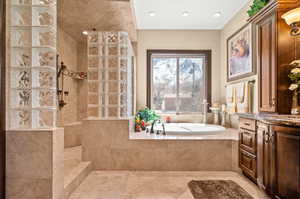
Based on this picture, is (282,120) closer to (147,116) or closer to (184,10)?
(147,116)

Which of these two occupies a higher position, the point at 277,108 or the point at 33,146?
the point at 277,108

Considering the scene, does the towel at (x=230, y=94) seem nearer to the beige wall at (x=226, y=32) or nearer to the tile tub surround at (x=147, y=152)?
the beige wall at (x=226, y=32)

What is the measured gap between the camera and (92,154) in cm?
284

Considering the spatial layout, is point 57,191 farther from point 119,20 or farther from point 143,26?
point 143,26

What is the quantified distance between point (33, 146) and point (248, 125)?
7.52 ft

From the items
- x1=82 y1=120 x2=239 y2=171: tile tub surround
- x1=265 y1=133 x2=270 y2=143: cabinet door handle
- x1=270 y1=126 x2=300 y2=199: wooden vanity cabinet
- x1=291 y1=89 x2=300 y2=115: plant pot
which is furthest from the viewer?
x1=82 y1=120 x2=239 y2=171: tile tub surround

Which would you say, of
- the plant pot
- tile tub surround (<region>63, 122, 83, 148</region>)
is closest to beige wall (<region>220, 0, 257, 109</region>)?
the plant pot

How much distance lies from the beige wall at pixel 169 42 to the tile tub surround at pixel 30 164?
291 cm

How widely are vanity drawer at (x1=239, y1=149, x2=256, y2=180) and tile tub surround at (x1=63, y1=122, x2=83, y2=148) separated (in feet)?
9.30

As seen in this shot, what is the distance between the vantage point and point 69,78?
3.76m

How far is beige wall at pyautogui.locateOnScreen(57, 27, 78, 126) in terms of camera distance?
345 cm

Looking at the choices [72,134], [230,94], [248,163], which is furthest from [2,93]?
[230,94]

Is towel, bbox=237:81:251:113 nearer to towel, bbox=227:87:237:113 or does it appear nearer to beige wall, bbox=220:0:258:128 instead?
beige wall, bbox=220:0:258:128

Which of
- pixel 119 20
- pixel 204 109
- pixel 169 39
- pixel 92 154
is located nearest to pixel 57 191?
pixel 92 154
